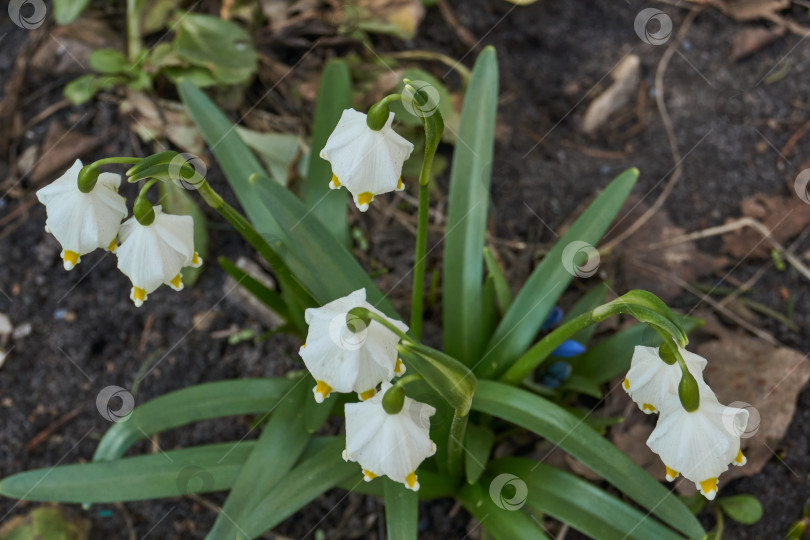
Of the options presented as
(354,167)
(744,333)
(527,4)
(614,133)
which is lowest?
(744,333)

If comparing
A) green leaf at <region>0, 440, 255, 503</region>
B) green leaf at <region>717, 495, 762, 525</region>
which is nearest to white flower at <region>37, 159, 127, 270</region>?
green leaf at <region>0, 440, 255, 503</region>

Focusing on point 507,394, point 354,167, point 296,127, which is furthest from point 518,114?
point 354,167

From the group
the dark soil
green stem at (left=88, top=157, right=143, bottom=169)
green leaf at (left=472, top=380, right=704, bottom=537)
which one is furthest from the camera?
the dark soil

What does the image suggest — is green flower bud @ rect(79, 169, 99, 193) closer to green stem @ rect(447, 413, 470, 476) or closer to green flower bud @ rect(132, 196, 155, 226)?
green flower bud @ rect(132, 196, 155, 226)

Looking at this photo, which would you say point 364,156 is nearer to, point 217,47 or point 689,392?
point 689,392

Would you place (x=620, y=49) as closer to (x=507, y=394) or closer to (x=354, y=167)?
(x=507, y=394)

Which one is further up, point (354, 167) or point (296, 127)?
point (354, 167)
